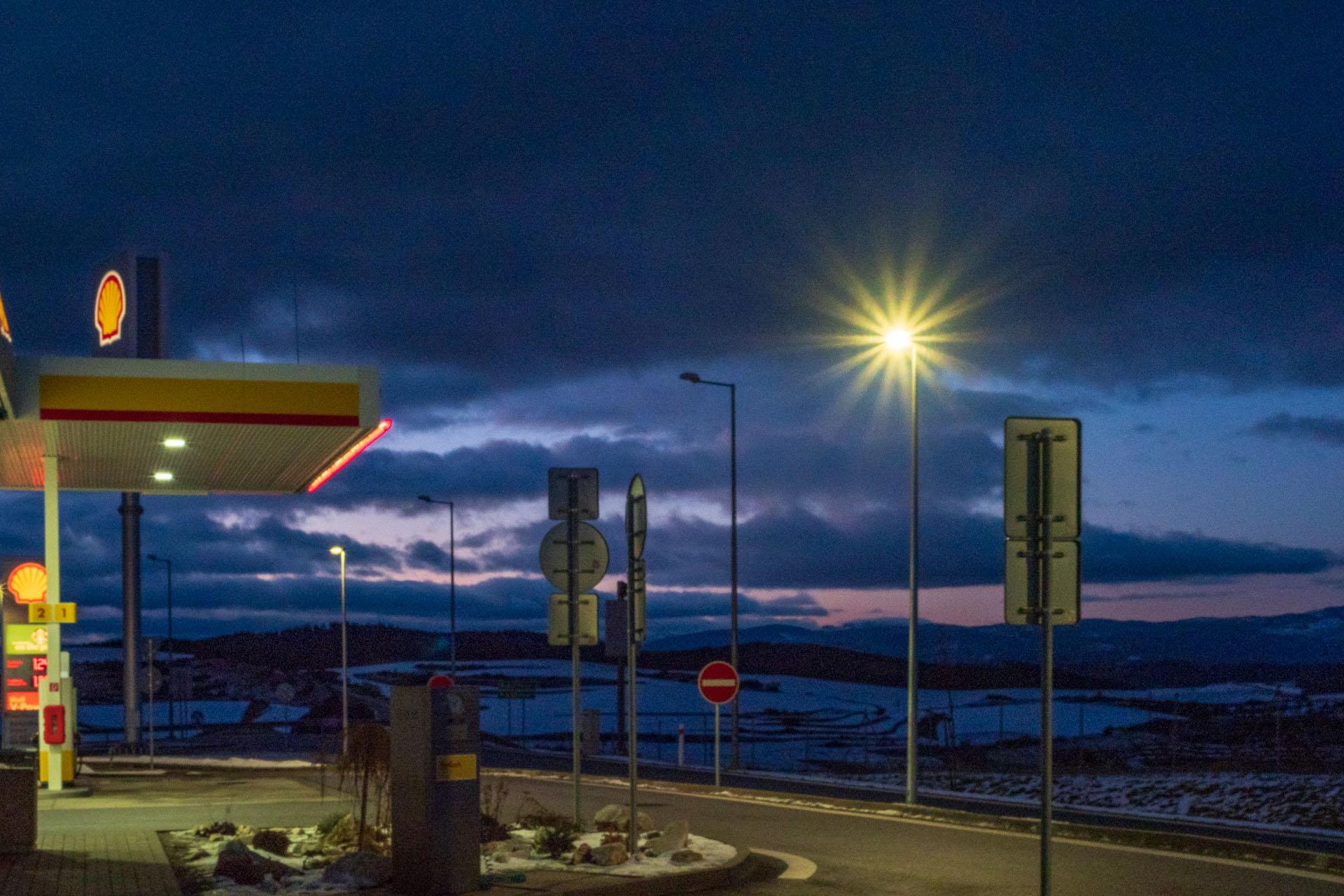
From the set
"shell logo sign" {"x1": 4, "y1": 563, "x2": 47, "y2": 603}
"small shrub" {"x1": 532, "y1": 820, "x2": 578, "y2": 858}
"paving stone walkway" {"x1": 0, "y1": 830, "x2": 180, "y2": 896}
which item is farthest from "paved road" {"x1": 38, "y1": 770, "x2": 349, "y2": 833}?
"shell logo sign" {"x1": 4, "y1": 563, "x2": 47, "y2": 603}

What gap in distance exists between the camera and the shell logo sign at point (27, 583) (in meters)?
22.4

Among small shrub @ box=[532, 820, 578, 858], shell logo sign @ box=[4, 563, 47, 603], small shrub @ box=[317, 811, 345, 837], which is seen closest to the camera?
small shrub @ box=[532, 820, 578, 858]

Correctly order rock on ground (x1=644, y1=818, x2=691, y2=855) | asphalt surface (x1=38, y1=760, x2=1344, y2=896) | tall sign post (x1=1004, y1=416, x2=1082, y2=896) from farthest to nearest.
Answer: rock on ground (x1=644, y1=818, x2=691, y2=855) → asphalt surface (x1=38, y1=760, x2=1344, y2=896) → tall sign post (x1=1004, y1=416, x2=1082, y2=896)

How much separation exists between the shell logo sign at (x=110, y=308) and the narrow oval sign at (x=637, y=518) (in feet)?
35.2

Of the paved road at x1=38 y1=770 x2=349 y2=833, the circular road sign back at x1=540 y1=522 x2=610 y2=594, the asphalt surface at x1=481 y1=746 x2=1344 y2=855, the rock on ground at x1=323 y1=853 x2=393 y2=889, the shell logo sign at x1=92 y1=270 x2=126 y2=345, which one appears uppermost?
the shell logo sign at x1=92 y1=270 x2=126 y2=345

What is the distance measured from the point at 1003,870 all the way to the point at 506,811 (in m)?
7.22

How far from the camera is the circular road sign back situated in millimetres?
12320

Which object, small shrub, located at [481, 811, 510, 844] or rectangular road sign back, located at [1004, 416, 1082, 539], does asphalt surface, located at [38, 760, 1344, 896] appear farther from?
rectangular road sign back, located at [1004, 416, 1082, 539]


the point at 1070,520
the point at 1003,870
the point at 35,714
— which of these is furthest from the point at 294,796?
the point at 1070,520

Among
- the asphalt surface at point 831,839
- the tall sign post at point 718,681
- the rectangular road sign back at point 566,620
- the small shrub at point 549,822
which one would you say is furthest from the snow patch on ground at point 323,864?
the tall sign post at point 718,681

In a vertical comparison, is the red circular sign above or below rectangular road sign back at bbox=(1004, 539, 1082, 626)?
below

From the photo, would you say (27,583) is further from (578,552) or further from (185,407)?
(578,552)

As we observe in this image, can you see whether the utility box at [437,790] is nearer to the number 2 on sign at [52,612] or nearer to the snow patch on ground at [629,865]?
the snow patch on ground at [629,865]

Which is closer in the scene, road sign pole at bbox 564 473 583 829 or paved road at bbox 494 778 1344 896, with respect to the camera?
paved road at bbox 494 778 1344 896
